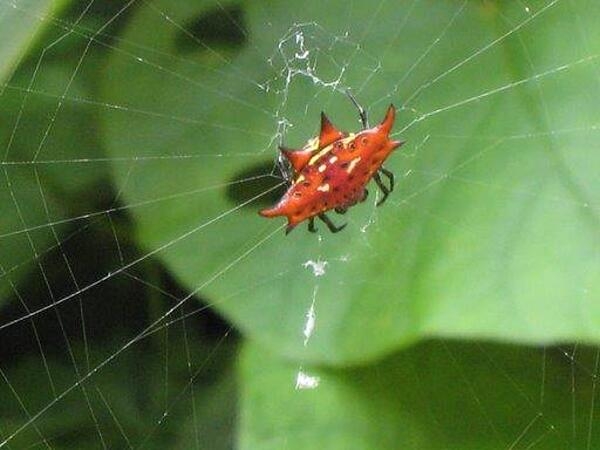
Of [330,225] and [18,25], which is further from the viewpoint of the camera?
[330,225]

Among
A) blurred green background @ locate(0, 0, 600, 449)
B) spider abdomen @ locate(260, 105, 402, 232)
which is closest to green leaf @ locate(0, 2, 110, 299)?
blurred green background @ locate(0, 0, 600, 449)

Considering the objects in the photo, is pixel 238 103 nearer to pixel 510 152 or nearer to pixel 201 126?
pixel 201 126

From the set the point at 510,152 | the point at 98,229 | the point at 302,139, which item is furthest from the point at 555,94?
the point at 98,229

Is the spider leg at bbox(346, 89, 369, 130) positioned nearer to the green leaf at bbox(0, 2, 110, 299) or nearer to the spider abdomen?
the spider abdomen

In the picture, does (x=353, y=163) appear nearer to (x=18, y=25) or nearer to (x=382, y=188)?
(x=382, y=188)

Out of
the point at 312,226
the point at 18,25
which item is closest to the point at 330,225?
the point at 312,226
